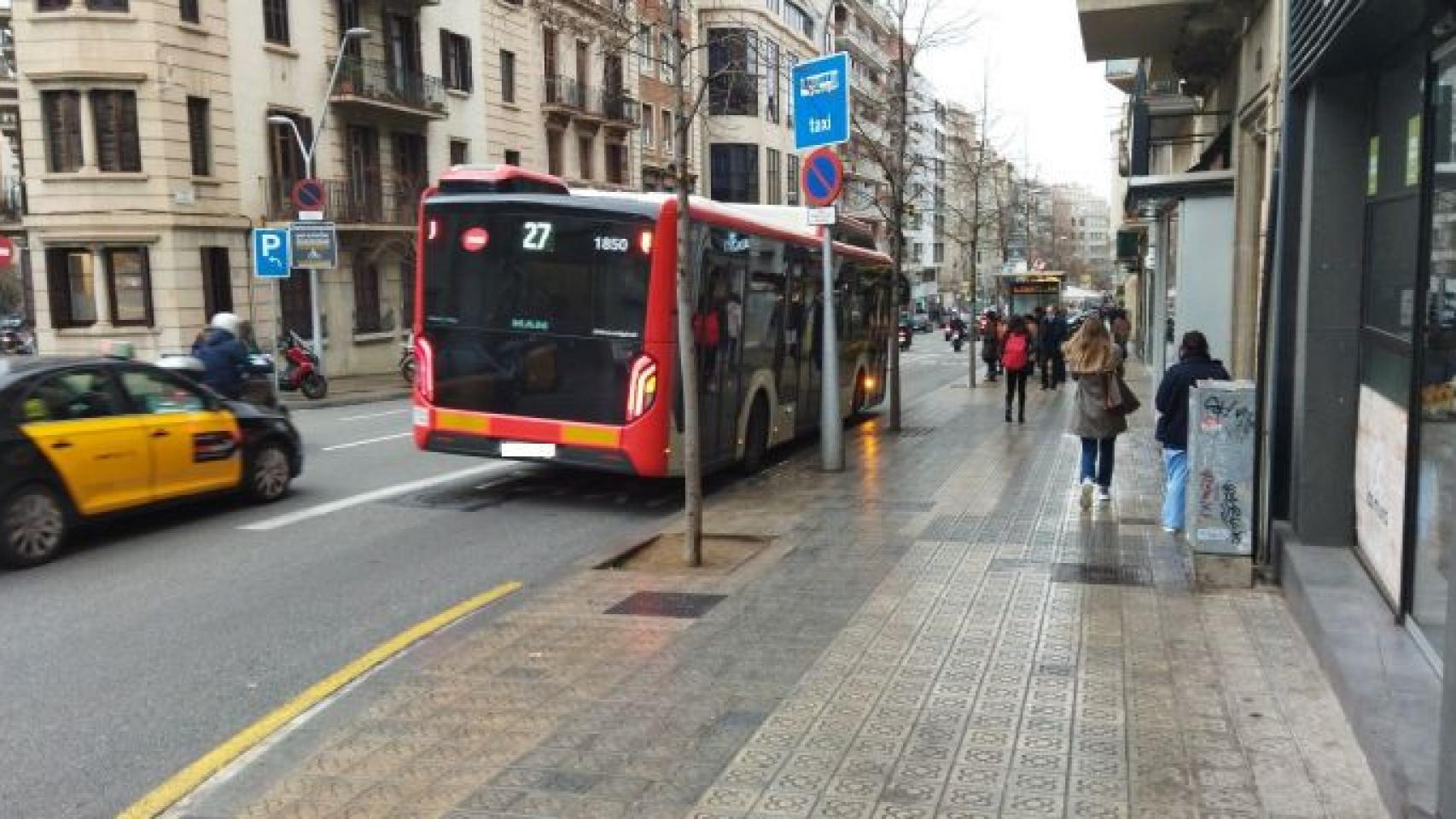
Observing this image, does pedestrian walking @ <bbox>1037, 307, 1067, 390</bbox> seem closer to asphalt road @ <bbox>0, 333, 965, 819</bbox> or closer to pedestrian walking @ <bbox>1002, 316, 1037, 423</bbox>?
pedestrian walking @ <bbox>1002, 316, 1037, 423</bbox>

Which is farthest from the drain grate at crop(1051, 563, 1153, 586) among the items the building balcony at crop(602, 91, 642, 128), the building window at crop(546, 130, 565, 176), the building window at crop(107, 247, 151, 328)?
the building balcony at crop(602, 91, 642, 128)

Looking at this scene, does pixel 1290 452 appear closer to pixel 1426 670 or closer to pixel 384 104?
pixel 1426 670

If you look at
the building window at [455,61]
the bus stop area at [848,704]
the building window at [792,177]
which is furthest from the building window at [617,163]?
the bus stop area at [848,704]

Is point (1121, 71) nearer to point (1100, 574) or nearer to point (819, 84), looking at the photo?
point (819, 84)

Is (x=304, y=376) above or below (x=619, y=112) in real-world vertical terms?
below

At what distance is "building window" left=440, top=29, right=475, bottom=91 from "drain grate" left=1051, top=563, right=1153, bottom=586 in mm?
31295

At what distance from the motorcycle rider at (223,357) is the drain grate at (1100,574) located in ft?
28.3

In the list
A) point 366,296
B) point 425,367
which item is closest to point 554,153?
point 366,296

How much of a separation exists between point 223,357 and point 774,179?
158 feet

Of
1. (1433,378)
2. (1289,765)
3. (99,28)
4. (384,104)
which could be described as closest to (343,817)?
(1289,765)

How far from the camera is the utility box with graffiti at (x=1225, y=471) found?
7414 millimetres

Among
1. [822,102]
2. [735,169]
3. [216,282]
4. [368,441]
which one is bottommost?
[368,441]

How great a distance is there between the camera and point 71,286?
26812 mm

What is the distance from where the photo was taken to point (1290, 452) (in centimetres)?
745
